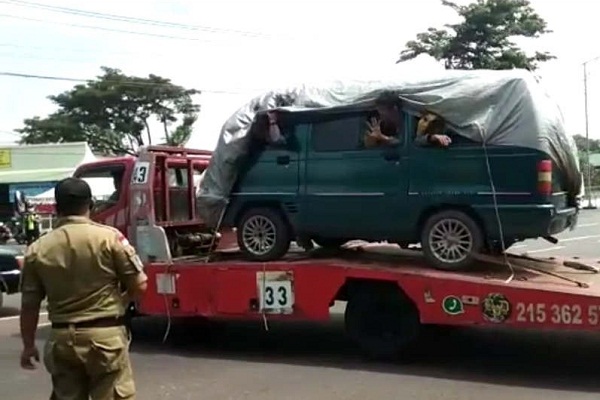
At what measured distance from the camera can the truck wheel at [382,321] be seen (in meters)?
8.56

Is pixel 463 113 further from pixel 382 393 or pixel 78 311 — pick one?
pixel 78 311

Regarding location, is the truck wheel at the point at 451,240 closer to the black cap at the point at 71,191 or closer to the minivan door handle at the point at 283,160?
the minivan door handle at the point at 283,160

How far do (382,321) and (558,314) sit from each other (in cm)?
177

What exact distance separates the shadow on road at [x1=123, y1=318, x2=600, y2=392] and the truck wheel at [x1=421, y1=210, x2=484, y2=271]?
785 millimetres

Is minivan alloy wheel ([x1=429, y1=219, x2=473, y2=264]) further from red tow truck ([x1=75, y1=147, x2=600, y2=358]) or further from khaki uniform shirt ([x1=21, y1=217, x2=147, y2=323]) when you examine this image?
khaki uniform shirt ([x1=21, y1=217, x2=147, y2=323])

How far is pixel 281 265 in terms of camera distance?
29.3 ft

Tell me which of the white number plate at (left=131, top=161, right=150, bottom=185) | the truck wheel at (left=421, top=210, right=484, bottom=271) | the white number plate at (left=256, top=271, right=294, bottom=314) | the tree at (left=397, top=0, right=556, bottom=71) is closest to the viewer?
the truck wheel at (left=421, top=210, right=484, bottom=271)

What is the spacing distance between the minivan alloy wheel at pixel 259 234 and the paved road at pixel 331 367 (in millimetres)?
1081

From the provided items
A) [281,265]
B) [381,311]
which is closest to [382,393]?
[381,311]

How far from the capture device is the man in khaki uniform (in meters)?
4.51

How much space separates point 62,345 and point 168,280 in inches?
198

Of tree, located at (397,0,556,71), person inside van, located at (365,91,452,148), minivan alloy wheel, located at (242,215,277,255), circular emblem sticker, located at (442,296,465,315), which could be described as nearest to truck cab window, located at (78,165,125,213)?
minivan alloy wheel, located at (242,215,277,255)

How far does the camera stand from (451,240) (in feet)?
27.9

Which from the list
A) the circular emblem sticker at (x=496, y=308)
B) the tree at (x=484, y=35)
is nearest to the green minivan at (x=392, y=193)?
the circular emblem sticker at (x=496, y=308)
